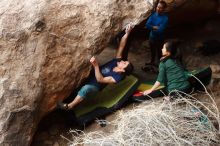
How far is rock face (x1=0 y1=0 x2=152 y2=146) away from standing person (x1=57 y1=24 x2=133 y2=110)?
121mm

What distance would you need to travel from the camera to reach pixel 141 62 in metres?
7.22

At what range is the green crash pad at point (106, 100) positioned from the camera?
18.8 feet

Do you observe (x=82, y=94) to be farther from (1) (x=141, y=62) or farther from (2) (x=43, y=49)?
(1) (x=141, y=62)

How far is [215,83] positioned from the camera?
6238mm

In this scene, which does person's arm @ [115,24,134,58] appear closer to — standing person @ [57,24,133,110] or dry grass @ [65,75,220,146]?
standing person @ [57,24,133,110]

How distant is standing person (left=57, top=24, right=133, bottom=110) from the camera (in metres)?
5.57

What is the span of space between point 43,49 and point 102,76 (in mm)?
756

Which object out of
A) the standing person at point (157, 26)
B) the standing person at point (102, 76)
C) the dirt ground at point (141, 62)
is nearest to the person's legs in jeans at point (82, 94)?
the standing person at point (102, 76)

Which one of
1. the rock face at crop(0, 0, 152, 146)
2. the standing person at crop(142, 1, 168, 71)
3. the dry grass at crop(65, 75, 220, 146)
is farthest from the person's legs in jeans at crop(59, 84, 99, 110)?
the standing person at crop(142, 1, 168, 71)

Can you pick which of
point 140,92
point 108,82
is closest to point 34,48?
point 108,82

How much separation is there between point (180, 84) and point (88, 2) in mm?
1477

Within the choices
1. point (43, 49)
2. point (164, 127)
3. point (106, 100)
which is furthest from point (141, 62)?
point (164, 127)

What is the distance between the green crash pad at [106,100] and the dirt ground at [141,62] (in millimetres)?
99

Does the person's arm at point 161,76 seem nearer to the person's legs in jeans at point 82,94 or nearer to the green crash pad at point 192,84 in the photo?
the green crash pad at point 192,84
